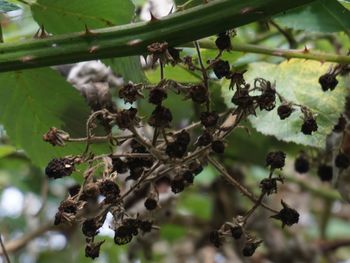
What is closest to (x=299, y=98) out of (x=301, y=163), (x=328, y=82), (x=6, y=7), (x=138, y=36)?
(x=328, y=82)

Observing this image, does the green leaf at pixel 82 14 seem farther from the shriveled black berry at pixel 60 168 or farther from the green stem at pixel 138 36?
the shriveled black berry at pixel 60 168

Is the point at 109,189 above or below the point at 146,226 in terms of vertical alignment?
above

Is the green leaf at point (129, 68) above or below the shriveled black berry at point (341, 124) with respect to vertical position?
above

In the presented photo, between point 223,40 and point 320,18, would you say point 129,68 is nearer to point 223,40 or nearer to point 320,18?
point 223,40

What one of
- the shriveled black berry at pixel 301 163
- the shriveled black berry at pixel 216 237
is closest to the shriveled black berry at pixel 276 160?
the shriveled black berry at pixel 216 237

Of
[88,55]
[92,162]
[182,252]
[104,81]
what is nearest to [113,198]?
[92,162]

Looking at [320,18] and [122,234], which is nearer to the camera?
[122,234]
